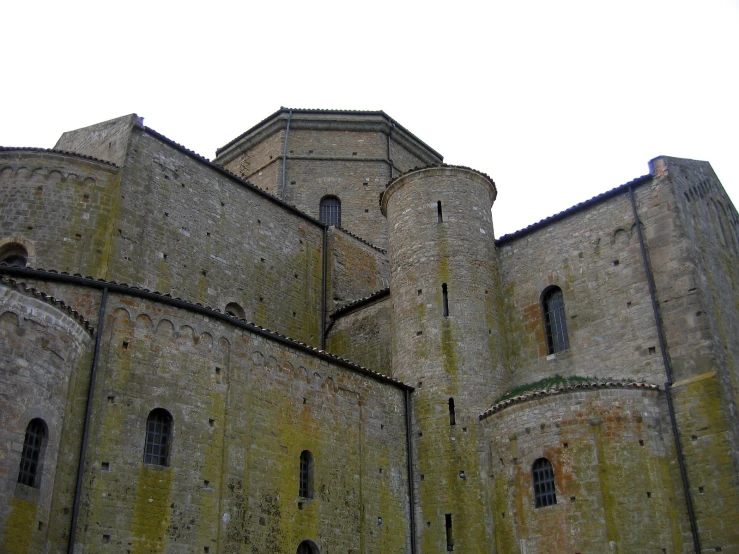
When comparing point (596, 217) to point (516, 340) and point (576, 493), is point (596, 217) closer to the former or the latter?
point (516, 340)

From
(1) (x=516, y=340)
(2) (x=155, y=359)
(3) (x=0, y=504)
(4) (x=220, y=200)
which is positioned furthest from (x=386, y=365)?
(3) (x=0, y=504)

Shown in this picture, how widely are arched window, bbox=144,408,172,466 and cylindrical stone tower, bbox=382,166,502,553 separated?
266 inches

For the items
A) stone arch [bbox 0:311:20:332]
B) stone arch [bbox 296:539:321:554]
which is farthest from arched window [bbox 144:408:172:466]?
stone arch [bbox 296:539:321:554]

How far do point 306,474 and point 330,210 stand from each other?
1490 cm

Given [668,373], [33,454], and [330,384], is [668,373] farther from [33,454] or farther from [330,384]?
[33,454]

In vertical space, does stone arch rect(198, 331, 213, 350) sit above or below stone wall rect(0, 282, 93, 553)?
above

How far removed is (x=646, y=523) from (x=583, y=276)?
6365 millimetres

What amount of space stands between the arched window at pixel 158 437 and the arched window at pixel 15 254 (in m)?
6.05

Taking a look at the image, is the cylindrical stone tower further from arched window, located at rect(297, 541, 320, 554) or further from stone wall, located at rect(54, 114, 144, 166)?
stone wall, located at rect(54, 114, 144, 166)

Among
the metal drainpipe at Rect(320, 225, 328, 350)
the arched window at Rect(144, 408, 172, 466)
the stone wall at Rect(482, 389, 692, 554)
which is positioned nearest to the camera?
the arched window at Rect(144, 408, 172, 466)

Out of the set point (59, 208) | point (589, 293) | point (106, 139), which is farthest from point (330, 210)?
point (589, 293)

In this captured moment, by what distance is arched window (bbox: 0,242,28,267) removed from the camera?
1770 centimetres

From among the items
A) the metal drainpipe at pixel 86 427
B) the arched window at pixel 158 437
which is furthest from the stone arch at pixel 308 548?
the metal drainpipe at pixel 86 427

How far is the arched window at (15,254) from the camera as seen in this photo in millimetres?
17703
